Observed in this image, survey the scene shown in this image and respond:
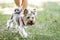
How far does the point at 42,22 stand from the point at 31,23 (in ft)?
0.32

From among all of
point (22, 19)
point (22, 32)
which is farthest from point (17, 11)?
point (22, 32)

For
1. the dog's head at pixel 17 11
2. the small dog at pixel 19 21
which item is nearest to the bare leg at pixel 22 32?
the small dog at pixel 19 21

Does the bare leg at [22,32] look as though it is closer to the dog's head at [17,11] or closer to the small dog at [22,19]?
the small dog at [22,19]

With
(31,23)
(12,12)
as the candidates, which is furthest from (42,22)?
(12,12)

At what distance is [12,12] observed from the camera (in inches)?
44.1

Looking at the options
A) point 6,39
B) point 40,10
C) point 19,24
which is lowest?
point 6,39

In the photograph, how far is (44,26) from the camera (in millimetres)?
1118

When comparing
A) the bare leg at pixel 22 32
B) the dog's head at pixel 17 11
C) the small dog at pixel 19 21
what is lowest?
the bare leg at pixel 22 32

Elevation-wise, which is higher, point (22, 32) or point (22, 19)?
point (22, 19)

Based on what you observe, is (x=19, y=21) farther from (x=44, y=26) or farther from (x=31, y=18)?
(x=44, y=26)

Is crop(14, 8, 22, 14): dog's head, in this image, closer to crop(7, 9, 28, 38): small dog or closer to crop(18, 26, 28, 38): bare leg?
crop(7, 9, 28, 38): small dog

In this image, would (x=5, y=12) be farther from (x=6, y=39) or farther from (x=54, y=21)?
(x=54, y=21)

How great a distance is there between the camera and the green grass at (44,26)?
1.09 meters

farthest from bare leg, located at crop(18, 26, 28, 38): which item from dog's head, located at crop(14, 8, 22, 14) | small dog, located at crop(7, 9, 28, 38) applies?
dog's head, located at crop(14, 8, 22, 14)
